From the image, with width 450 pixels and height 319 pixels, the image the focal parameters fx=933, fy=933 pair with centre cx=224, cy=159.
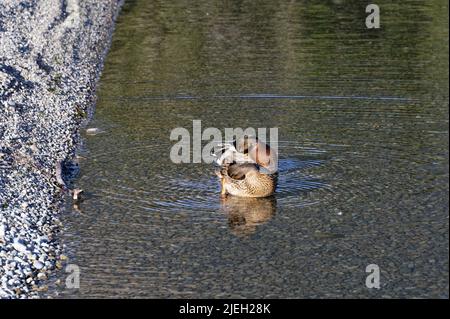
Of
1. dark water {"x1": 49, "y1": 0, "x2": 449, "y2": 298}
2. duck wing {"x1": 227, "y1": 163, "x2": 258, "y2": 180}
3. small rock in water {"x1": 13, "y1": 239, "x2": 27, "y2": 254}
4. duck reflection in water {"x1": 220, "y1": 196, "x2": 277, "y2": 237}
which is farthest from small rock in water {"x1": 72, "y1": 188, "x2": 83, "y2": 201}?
duck wing {"x1": 227, "y1": 163, "x2": 258, "y2": 180}

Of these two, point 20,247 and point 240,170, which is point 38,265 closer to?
point 20,247

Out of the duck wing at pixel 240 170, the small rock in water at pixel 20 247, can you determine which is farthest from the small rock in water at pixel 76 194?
the duck wing at pixel 240 170

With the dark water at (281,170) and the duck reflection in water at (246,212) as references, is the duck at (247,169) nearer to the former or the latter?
the duck reflection in water at (246,212)

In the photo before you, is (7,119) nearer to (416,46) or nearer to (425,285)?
(425,285)

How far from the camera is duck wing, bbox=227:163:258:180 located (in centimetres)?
1516

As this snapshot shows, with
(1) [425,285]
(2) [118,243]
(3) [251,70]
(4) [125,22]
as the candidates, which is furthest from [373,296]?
(4) [125,22]

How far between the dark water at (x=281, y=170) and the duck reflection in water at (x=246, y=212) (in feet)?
0.12

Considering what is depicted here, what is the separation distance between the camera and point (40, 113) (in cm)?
2022

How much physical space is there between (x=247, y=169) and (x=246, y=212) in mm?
750

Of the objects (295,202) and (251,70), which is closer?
(295,202)

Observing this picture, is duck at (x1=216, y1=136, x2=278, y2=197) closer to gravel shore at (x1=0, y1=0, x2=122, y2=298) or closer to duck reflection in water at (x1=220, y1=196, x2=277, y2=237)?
duck reflection in water at (x1=220, y1=196, x2=277, y2=237)

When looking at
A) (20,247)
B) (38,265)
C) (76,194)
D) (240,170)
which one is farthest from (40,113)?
(38,265)
